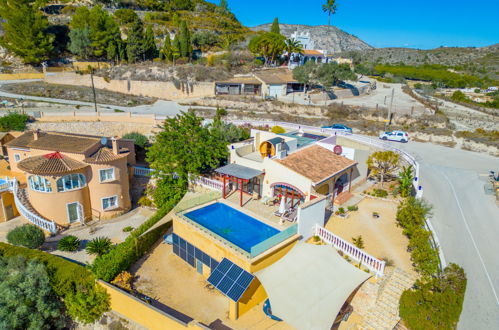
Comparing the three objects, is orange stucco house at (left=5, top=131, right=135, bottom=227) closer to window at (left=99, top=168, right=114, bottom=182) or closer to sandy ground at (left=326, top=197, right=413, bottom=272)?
window at (left=99, top=168, right=114, bottom=182)

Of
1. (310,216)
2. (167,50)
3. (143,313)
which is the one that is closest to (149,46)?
(167,50)

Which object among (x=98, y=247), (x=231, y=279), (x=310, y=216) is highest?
(x=310, y=216)

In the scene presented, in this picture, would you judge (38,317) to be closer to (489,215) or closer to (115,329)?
(115,329)

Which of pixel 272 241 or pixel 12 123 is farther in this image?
pixel 12 123

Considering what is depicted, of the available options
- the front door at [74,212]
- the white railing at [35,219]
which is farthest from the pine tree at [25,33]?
the front door at [74,212]

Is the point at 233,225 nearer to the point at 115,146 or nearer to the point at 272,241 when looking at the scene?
the point at 272,241

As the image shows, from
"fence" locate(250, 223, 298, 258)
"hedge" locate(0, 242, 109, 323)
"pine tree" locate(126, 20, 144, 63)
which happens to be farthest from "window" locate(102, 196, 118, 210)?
"pine tree" locate(126, 20, 144, 63)

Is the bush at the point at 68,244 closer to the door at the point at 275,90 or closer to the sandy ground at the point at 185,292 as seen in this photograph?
the sandy ground at the point at 185,292
